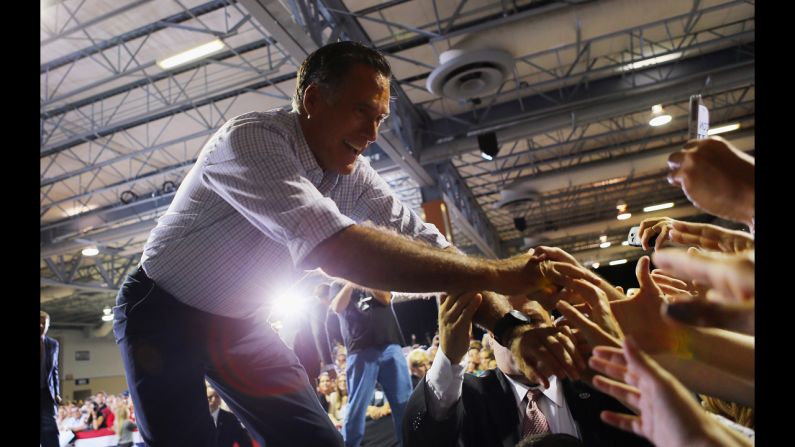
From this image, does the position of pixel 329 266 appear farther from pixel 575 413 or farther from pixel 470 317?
pixel 575 413

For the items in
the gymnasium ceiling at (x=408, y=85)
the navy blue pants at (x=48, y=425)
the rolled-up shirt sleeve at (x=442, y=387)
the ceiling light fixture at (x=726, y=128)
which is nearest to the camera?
the rolled-up shirt sleeve at (x=442, y=387)

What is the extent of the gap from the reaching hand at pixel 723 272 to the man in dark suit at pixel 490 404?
887 millimetres

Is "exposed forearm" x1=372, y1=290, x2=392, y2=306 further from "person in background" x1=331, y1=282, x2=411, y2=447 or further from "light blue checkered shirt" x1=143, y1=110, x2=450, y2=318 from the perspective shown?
"light blue checkered shirt" x1=143, y1=110, x2=450, y2=318

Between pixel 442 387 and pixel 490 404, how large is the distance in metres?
0.27

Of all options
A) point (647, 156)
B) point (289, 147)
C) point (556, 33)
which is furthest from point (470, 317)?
point (647, 156)

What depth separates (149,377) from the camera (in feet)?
4.96

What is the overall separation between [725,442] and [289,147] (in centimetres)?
115

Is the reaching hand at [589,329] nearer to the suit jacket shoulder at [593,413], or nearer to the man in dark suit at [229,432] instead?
the suit jacket shoulder at [593,413]

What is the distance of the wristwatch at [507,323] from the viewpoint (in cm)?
126

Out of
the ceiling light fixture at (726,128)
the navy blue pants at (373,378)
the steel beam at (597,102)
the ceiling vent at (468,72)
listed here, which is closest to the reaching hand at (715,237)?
the navy blue pants at (373,378)

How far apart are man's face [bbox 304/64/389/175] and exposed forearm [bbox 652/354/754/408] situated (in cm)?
104

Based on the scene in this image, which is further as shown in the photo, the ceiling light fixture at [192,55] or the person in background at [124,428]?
the ceiling light fixture at [192,55]

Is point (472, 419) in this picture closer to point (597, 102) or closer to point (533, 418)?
point (533, 418)

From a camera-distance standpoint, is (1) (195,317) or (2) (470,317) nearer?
(2) (470,317)
